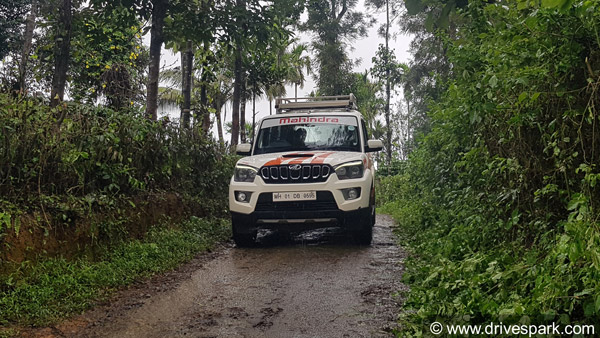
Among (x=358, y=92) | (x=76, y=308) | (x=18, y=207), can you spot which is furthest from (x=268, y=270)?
(x=358, y=92)

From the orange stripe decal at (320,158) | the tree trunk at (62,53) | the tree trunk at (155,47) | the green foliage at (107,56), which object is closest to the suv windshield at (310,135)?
the orange stripe decal at (320,158)

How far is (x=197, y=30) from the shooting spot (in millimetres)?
9617

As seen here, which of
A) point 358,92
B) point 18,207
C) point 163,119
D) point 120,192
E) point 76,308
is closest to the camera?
point 76,308

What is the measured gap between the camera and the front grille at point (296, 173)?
7617 mm

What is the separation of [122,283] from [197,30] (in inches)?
217

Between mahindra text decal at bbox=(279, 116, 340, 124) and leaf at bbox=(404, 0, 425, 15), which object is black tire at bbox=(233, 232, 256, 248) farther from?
leaf at bbox=(404, 0, 425, 15)

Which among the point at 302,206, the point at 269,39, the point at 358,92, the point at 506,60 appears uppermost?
the point at 358,92

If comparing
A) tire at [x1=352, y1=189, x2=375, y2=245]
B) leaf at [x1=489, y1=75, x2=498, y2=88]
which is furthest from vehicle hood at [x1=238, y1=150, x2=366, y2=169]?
leaf at [x1=489, y1=75, x2=498, y2=88]

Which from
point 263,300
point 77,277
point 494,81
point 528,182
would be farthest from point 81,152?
point 528,182

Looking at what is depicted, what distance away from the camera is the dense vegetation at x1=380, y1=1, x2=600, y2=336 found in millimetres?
3344

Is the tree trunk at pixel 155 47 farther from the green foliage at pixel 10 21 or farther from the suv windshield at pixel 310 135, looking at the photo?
the green foliage at pixel 10 21

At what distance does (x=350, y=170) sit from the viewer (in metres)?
7.73

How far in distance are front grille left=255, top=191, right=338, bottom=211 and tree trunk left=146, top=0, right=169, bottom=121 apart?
10.5ft

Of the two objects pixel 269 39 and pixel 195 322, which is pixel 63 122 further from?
pixel 269 39
